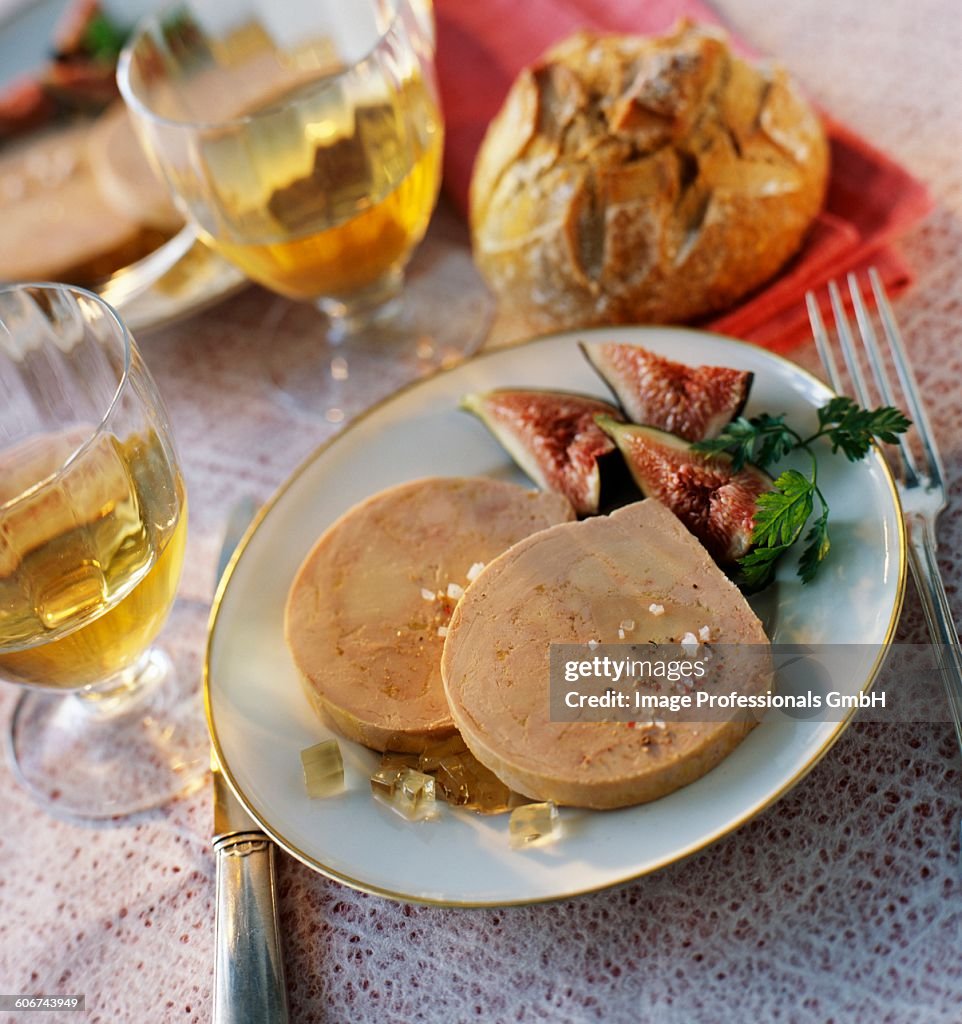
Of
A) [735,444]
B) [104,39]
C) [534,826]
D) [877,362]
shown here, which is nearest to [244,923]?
[534,826]

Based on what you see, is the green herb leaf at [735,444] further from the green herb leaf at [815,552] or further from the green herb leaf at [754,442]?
the green herb leaf at [815,552]

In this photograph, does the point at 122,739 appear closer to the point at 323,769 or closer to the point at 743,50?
the point at 323,769

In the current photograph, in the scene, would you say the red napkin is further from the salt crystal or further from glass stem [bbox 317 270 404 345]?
the salt crystal

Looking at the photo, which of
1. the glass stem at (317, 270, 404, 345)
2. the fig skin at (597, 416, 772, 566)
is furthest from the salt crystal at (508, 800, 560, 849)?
the glass stem at (317, 270, 404, 345)

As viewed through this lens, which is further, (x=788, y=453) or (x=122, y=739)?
(x=122, y=739)

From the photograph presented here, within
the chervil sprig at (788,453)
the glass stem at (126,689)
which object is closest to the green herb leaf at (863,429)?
the chervil sprig at (788,453)

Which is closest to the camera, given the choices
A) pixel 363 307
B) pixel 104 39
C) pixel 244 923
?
pixel 244 923
